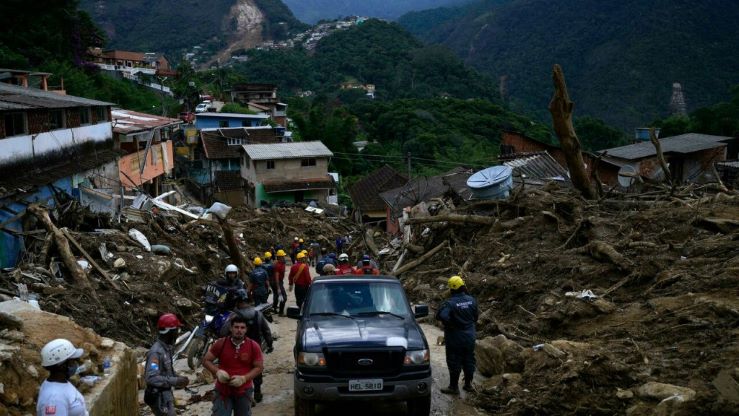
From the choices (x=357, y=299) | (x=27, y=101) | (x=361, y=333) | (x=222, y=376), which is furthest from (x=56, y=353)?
(x=27, y=101)

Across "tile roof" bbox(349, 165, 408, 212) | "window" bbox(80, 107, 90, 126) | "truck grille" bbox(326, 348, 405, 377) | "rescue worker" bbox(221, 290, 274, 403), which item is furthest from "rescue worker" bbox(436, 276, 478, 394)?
"tile roof" bbox(349, 165, 408, 212)

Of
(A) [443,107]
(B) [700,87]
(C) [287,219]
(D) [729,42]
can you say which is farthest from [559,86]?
(D) [729,42]

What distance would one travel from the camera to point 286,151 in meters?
49.3

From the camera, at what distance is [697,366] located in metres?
7.33

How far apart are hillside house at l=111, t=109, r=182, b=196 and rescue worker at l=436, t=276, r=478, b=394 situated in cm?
2179

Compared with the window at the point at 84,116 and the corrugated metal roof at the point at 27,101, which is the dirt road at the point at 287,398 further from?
the window at the point at 84,116

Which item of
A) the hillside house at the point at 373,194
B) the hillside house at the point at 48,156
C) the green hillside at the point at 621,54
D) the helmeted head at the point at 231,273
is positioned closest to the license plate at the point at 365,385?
the helmeted head at the point at 231,273

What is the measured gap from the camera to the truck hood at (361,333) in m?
7.32

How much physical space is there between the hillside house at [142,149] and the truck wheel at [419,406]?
22584 mm

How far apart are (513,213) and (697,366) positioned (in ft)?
36.6

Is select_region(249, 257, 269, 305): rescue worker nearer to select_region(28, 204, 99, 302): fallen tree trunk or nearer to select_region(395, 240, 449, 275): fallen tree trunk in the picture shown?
select_region(28, 204, 99, 302): fallen tree trunk

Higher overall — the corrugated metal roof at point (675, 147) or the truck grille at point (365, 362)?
the truck grille at point (365, 362)

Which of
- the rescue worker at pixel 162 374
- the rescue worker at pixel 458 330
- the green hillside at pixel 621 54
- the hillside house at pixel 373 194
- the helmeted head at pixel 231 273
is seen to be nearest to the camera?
the rescue worker at pixel 162 374

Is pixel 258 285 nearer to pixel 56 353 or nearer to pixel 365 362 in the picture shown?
pixel 365 362
